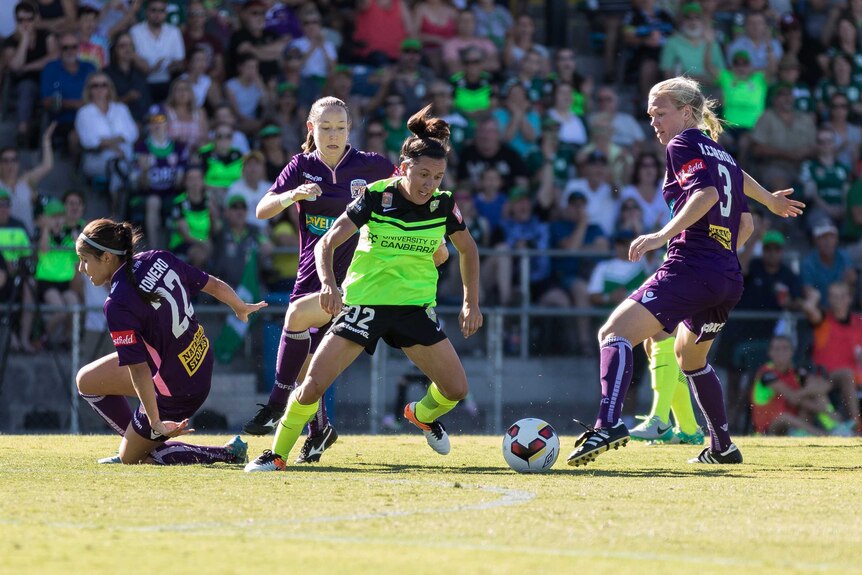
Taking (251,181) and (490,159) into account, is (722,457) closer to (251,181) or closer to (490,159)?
(251,181)

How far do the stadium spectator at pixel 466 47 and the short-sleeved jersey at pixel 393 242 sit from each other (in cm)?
955

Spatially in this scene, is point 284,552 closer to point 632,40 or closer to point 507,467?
point 507,467

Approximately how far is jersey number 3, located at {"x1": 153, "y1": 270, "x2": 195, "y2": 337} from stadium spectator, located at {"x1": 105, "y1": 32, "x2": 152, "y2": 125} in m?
7.77

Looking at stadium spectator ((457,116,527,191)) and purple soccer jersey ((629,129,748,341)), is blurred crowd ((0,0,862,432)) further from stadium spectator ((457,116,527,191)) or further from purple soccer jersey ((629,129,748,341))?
purple soccer jersey ((629,129,748,341))

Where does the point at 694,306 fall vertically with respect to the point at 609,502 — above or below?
above

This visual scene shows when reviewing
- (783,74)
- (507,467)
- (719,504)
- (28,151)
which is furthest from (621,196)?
(719,504)

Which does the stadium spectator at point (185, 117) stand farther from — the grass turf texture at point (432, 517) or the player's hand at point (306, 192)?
the player's hand at point (306, 192)

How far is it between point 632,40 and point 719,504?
42.2ft

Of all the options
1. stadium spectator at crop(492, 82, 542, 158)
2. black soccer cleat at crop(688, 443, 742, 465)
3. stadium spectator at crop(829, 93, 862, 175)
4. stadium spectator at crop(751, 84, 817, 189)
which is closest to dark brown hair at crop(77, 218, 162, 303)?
black soccer cleat at crop(688, 443, 742, 465)

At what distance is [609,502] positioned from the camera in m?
6.59

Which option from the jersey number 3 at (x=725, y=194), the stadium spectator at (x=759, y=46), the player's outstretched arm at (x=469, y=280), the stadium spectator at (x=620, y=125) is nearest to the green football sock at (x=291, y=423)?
the player's outstretched arm at (x=469, y=280)

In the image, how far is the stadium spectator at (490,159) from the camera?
15852 mm

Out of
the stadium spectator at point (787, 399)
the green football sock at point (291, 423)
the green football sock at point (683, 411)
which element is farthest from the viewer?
the stadium spectator at point (787, 399)

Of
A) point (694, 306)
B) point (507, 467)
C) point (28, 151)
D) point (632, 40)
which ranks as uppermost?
point (632, 40)
